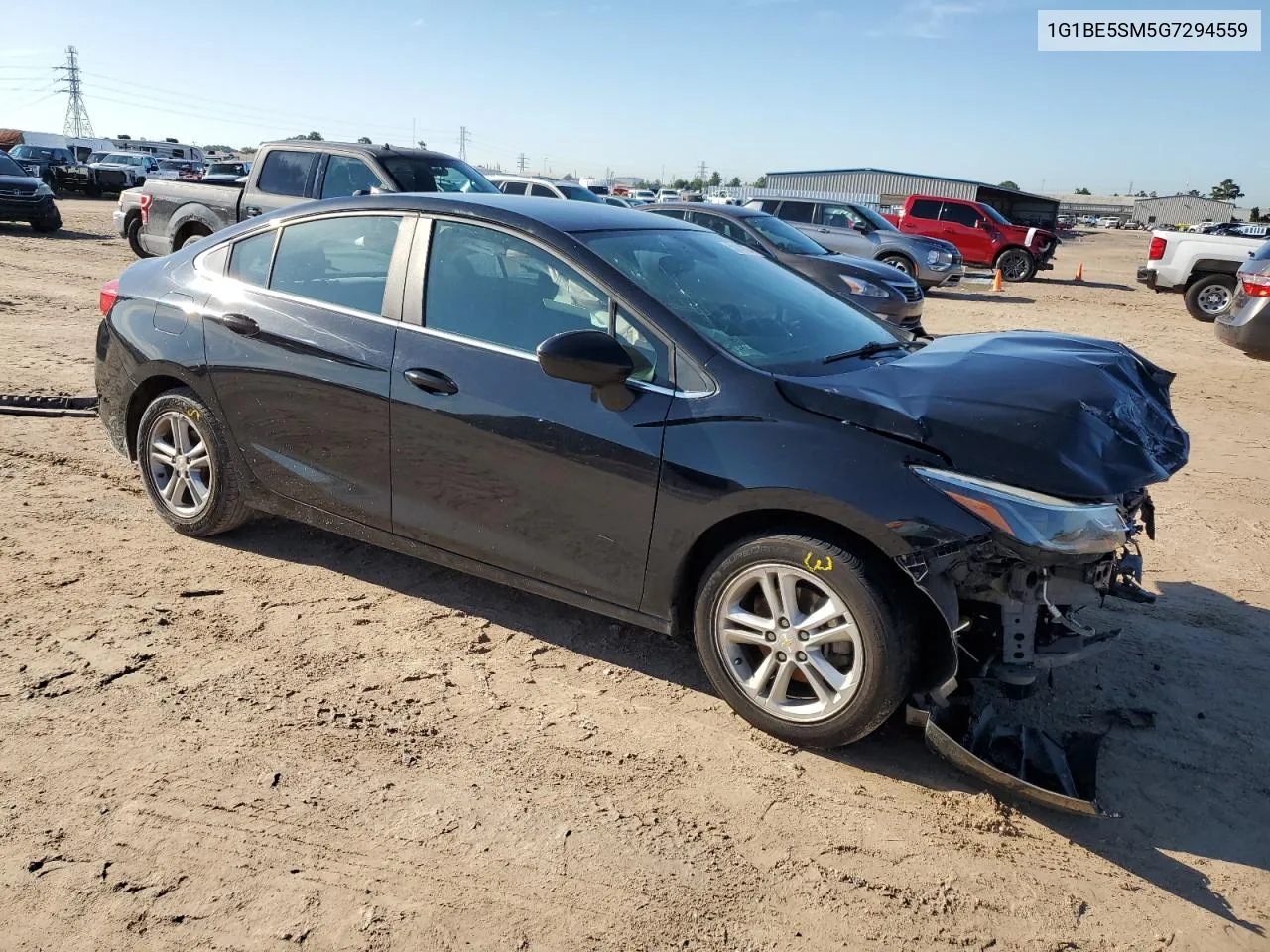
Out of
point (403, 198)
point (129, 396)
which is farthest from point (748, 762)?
point (129, 396)

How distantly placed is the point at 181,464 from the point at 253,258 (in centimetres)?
106

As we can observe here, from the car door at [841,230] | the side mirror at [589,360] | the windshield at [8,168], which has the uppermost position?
the side mirror at [589,360]

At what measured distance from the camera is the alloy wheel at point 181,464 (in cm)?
482

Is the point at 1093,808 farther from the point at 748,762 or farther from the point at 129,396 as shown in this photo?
the point at 129,396

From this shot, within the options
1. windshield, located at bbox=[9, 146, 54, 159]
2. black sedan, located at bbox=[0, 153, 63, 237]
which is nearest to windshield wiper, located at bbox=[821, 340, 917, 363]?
black sedan, located at bbox=[0, 153, 63, 237]

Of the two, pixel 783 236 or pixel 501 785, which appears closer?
pixel 501 785

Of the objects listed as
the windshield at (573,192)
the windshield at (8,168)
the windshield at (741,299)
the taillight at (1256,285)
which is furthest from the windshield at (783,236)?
the windshield at (8,168)

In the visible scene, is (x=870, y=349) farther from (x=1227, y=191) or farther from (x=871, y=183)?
(x=1227, y=191)

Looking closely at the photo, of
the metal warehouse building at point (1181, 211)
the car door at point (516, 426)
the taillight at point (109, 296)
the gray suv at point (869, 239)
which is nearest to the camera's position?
the car door at point (516, 426)

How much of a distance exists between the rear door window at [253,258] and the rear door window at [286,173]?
6.74 meters

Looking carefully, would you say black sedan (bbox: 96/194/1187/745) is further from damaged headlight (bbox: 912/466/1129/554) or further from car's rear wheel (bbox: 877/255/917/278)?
car's rear wheel (bbox: 877/255/917/278)

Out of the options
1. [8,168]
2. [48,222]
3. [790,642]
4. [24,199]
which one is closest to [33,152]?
[8,168]

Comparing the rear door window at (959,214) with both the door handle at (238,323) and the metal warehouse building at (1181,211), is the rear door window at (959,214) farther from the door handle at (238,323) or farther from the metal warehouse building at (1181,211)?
the metal warehouse building at (1181,211)

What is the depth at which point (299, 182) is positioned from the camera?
36.4 feet
